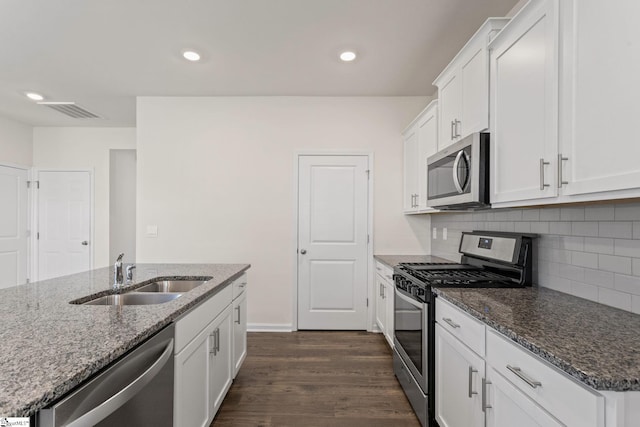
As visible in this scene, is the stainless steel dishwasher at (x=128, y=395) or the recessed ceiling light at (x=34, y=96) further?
the recessed ceiling light at (x=34, y=96)

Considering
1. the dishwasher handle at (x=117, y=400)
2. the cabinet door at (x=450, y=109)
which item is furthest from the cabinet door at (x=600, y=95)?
the dishwasher handle at (x=117, y=400)

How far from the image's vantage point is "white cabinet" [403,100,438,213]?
109 inches

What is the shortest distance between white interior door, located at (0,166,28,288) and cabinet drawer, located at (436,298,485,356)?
229 inches

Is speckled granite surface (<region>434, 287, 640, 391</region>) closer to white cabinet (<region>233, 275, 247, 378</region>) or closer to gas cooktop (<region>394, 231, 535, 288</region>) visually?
gas cooktop (<region>394, 231, 535, 288</region>)

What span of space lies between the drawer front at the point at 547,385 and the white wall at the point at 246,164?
2555mm

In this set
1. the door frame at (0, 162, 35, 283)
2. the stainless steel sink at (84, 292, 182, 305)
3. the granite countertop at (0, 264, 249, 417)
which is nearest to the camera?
the granite countertop at (0, 264, 249, 417)

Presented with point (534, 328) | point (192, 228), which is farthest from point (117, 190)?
point (534, 328)

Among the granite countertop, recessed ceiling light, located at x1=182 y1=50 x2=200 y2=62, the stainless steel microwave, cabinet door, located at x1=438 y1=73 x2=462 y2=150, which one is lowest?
the granite countertop

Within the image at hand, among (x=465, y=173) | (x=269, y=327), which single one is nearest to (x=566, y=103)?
(x=465, y=173)

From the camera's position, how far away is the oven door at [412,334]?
74.3 inches

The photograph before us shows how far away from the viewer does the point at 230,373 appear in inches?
88.0

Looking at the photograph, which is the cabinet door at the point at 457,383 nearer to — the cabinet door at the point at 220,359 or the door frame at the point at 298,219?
the cabinet door at the point at 220,359

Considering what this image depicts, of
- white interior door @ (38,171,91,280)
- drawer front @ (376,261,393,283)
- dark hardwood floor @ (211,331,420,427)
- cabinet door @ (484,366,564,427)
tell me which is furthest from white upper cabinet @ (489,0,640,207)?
white interior door @ (38,171,91,280)

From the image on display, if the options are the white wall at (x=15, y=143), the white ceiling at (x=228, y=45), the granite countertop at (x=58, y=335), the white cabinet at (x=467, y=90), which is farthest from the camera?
the white wall at (x=15, y=143)
